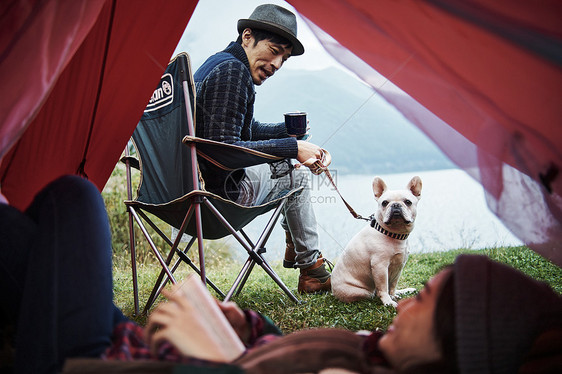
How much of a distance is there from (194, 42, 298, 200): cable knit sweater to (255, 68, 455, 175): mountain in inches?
22.0

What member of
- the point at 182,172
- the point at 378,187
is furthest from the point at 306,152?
the point at 182,172

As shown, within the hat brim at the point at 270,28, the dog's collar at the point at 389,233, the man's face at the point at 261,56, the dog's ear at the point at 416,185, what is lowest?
the dog's collar at the point at 389,233

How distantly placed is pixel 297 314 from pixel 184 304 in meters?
1.65

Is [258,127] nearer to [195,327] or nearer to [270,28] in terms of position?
[270,28]

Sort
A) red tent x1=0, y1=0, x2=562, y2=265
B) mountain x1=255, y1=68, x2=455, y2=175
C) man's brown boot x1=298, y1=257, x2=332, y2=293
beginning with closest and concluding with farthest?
1. red tent x1=0, y1=0, x2=562, y2=265
2. man's brown boot x1=298, y1=257, x2=332, y2=293
3. mountain x1=255, y1=68, x2=455, y2=175

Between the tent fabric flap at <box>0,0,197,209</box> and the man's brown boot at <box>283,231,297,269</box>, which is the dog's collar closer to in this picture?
the man's brown boot at <box>283,231,297,269</box>

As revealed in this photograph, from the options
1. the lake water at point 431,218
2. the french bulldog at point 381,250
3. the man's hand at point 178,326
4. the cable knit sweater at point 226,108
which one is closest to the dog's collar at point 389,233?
the french bulldog at point 381,250

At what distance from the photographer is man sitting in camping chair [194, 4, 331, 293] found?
7.79 feet

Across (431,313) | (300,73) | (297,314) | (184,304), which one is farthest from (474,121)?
(300,73)

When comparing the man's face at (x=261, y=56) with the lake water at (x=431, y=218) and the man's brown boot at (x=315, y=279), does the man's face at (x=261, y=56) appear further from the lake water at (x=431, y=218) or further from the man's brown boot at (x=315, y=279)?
the lake water at (x=431, y=218)

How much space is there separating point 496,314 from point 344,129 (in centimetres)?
229

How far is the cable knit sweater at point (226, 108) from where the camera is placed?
2340mm

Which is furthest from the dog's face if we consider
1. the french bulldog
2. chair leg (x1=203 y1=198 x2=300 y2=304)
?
chair leg (x1=203 y1=198 x2=300 y2=304)

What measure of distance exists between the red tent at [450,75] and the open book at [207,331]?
64cm
